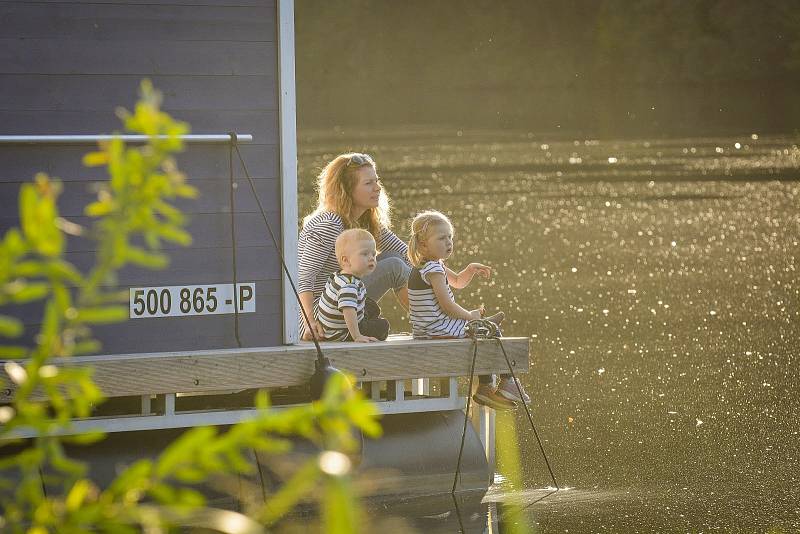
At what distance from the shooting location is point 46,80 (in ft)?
17.9

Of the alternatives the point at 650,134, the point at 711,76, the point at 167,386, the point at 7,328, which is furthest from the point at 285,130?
the point at 711,76

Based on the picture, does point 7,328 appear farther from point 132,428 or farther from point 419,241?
point 419,241

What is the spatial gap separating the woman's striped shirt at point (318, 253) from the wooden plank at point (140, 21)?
91 cm

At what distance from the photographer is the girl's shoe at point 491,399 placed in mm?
5875

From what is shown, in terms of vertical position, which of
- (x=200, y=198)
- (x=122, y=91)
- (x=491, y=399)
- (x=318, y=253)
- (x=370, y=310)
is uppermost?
(x=122, y=91)

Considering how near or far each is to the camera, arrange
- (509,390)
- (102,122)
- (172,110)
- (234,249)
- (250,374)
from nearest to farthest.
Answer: (250,374) < (102,122) < (172,110) < (234,249) < (509,390)

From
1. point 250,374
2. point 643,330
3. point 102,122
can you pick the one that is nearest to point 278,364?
point 250,374

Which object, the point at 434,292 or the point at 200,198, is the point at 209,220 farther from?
Result: the point at 434,292

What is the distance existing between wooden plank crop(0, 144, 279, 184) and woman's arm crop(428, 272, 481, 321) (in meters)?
0.79

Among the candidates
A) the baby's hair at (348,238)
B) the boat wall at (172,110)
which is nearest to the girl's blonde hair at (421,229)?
the baby's hair at (348,238)

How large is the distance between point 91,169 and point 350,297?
1.13m

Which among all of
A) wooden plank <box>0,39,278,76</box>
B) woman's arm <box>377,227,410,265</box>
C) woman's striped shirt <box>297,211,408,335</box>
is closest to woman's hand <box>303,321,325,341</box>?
woman's striped shirt <box>297,211,408,335</box>

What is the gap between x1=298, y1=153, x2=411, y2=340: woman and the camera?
630 centimetres

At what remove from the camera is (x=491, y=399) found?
5.89m
